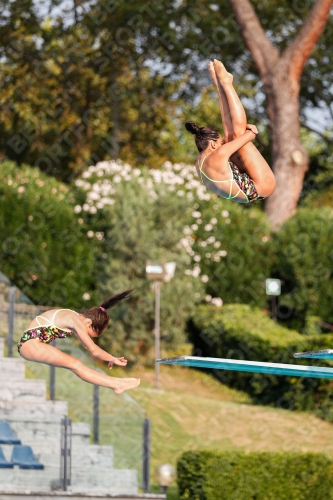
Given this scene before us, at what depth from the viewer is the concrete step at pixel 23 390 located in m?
15.0

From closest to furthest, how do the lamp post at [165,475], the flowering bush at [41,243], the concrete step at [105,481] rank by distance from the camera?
1. the concrete step at [105,481]
2. the lamp post at [165,475]
3. the flowering bush at [41,243]

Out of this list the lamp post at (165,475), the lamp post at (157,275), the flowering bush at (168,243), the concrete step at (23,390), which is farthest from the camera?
the flowering bush at (168,243)

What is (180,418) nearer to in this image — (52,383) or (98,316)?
(52,383)

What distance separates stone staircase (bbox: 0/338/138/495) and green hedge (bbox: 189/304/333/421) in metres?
6.03

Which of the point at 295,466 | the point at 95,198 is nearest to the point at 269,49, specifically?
the point at 95,198

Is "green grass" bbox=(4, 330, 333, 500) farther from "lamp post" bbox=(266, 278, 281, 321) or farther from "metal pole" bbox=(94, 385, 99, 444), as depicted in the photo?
"lamp post" bbox=(266, 278, 281, 321)

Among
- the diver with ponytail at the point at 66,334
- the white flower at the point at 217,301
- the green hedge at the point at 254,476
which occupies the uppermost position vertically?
the diver with ponytail at the point at 66,334

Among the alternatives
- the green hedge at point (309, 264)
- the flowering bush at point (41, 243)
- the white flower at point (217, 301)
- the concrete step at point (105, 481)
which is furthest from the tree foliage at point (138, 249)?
the concrete step at point (105, 481)

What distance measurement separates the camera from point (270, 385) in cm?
2080

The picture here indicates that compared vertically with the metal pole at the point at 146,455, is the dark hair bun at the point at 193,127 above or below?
above

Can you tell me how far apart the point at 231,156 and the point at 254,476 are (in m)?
7.90

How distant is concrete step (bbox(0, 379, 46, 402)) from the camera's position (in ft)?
49.3

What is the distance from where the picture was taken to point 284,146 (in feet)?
83.0

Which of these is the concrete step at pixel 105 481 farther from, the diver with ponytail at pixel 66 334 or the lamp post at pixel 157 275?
the diver with ponytail at pixel 66 334
